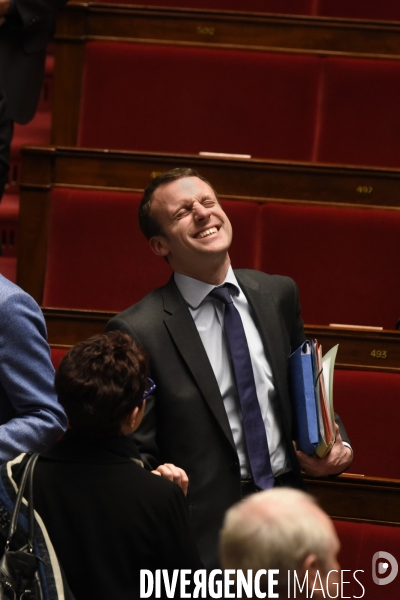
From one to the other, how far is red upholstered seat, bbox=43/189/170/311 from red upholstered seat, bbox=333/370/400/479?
24cm

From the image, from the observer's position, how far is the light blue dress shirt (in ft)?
2.03

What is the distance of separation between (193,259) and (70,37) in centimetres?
61

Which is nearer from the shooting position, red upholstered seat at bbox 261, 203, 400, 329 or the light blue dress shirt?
the light blue dress shirt

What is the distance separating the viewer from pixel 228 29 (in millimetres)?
1166

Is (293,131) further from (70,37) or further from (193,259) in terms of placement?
(193,259)

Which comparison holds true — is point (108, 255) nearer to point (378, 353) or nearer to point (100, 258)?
point (100, 258)

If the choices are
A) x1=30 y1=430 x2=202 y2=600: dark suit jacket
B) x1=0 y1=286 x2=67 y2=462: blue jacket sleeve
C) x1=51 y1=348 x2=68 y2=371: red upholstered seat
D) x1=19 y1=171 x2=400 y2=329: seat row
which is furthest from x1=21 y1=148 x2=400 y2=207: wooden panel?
x1=30 y1=430 x2=202 y2=600: dark suit jacket

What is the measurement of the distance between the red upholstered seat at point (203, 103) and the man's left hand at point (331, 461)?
567mm

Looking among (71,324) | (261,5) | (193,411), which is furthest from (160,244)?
(261,5)

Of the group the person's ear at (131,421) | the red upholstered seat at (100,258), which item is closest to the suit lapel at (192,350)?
the person's ear at (131,421)

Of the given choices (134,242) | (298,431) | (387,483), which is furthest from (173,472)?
Answer: (134,242)

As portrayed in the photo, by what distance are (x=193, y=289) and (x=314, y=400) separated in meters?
0.12

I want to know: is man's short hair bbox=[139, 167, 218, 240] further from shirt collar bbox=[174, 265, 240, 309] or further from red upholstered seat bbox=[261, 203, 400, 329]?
red upholstered seat bbox=[261, 203, 400, 329]

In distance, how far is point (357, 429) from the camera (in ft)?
2.79
